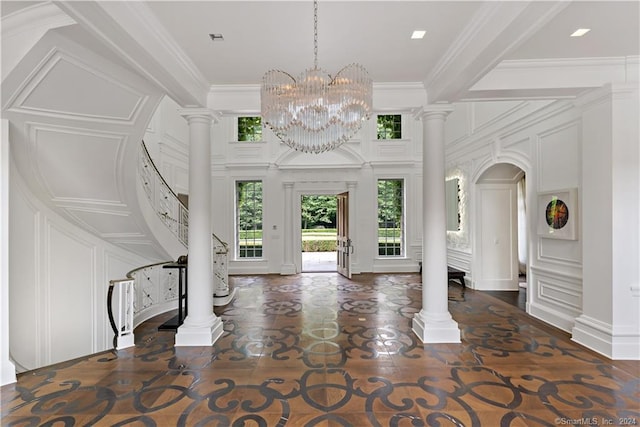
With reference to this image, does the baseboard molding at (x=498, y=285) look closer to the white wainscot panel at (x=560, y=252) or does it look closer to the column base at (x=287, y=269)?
the white wainscot panel at (x=560, y=252)

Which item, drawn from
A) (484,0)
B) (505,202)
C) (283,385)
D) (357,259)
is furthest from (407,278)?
(484,0)

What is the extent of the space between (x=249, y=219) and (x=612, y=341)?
7.96m

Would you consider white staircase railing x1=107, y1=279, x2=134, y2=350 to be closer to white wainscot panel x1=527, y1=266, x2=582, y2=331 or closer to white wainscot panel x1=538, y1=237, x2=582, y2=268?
white wainscot panel x1=527, y1=266, x2=582, y2=331

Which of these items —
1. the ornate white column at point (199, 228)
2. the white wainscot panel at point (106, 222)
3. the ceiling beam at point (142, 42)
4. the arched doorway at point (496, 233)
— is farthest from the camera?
the arched doorway at point (496, 233)

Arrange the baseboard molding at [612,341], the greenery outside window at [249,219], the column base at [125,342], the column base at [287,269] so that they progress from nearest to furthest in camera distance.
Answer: the baseboard molding at [612,341], the column base at [125,342], the column base at [287,269], the greenery outside window at [249,219]

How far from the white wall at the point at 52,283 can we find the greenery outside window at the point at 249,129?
501 centimetres

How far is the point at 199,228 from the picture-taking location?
157 inches

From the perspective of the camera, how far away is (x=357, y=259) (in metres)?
8.90

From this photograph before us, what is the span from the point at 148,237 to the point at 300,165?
4.68m

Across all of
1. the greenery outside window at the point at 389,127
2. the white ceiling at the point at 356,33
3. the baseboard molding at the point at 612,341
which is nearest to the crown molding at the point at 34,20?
the white ceiling at the point at 356,33

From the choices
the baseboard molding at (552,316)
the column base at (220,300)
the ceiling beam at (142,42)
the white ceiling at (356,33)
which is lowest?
the column base at (220,300)

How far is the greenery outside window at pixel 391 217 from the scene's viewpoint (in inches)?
360

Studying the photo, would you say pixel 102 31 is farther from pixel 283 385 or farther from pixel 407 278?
pixel 407 278

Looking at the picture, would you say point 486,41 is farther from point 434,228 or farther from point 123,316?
point 123,316
